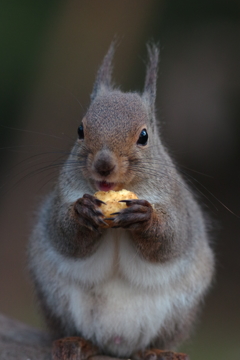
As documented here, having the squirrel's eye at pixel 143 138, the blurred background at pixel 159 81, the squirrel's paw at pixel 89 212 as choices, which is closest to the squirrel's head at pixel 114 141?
the squirrel's eye at pixel 143 138

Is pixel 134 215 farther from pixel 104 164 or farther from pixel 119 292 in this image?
pixel 119 292

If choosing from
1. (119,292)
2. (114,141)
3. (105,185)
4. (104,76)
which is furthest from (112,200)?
(104,76)

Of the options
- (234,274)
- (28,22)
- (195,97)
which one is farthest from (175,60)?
(234,274)

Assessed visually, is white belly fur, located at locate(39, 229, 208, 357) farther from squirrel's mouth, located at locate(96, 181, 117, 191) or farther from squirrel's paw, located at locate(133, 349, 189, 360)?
squirrel's mouth, located at locate(96, 181, 117, 191)

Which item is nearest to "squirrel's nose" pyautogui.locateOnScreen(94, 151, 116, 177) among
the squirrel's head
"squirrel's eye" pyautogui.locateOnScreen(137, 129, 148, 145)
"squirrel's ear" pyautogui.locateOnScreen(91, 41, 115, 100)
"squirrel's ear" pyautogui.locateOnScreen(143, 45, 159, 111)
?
the squirrel's head

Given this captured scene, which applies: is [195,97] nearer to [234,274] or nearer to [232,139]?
[232,139]

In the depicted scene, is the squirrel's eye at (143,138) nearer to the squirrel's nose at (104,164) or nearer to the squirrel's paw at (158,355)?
the squirrel's nose at (104,164)
